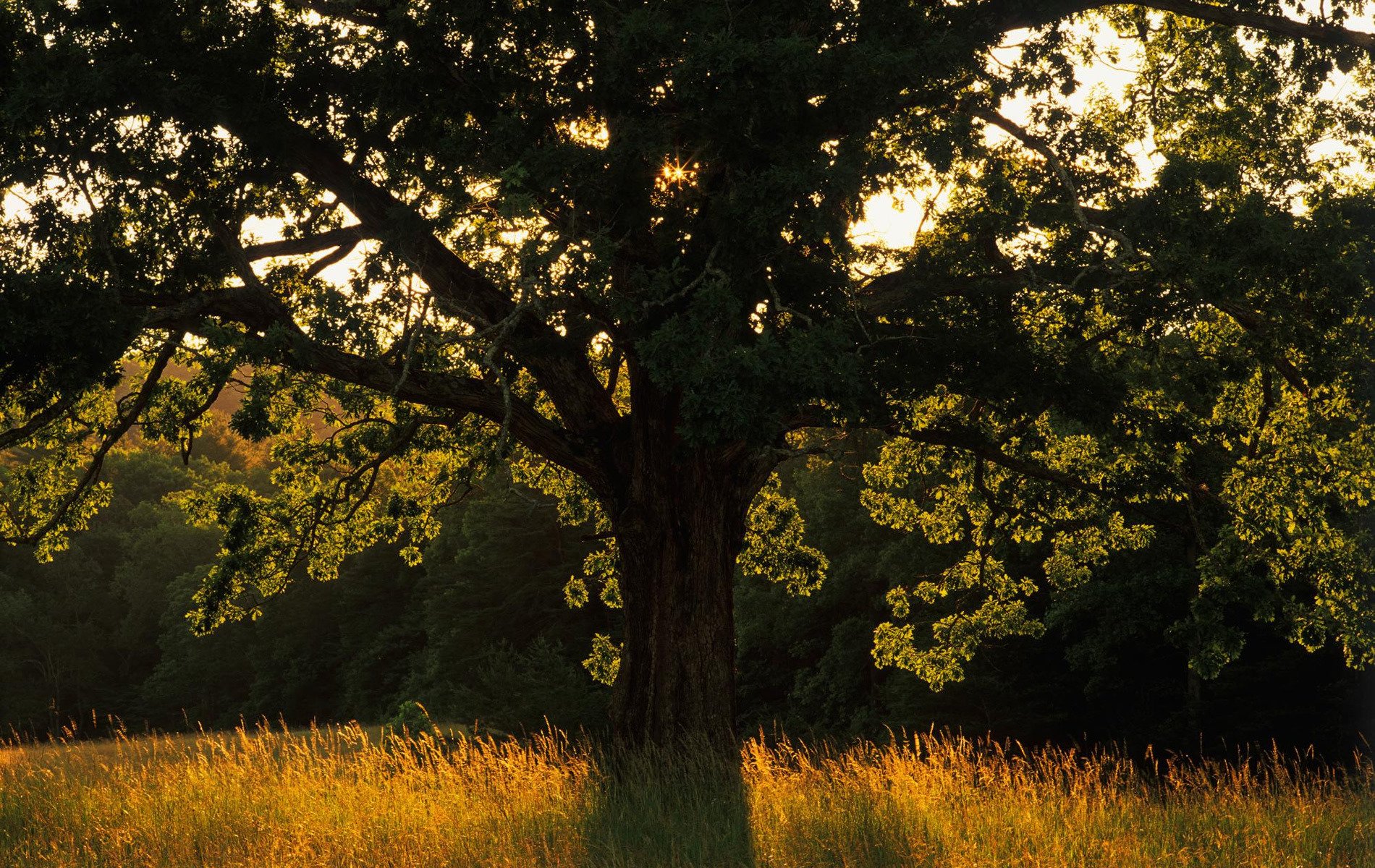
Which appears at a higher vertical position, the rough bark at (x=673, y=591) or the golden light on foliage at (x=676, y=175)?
the golden light on foliage at (x=676, y=175)

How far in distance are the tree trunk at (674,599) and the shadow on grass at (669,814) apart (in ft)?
2.18

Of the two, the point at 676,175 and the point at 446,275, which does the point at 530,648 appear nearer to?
the point at 446,275

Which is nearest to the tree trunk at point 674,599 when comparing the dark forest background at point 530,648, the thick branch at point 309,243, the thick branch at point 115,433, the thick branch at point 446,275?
the thick branch at point 446,275

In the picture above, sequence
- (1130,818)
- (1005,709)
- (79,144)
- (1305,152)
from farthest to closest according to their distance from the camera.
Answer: (1005,709) → (1305,152) → (79,144) → (1130,818)

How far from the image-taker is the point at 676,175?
10055 millimetres

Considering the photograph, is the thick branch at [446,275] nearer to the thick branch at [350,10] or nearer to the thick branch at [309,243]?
the thick branch at [309,243]

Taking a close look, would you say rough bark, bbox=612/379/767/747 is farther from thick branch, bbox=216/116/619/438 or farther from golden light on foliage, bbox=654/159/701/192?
golden light on foliage, bbox=654/159/701/192

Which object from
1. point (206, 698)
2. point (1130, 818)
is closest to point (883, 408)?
point (1130, 818)

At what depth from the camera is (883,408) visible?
10.3m

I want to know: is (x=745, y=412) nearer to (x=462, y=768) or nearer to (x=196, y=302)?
(x=462, y=768)

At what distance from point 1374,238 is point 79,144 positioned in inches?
503

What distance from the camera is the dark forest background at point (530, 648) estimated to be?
26.2 m

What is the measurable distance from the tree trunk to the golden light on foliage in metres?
2.71

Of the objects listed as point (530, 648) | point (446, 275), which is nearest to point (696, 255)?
point (446, 275)
